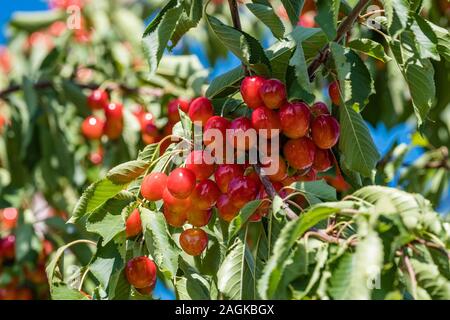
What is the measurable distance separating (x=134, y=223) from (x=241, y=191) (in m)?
0.27

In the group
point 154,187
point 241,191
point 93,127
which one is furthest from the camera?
point 93,127

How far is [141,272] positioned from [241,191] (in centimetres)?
31

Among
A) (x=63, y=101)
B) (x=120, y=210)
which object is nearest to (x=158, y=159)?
(x=120, y=210)

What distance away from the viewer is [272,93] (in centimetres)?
163

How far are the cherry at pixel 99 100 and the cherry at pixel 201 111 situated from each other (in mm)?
1468

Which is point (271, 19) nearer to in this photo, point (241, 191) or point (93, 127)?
point (241, 191)

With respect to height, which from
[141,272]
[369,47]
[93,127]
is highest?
[369,47]

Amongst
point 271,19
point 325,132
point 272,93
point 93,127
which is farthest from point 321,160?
point 93,127

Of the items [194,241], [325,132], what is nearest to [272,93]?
[325,132]

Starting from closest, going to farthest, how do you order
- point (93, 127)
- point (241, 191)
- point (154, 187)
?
point (241, 191) < point (154, 187) < point (93, 127)

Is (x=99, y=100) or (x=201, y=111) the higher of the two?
(x=201, y=111)

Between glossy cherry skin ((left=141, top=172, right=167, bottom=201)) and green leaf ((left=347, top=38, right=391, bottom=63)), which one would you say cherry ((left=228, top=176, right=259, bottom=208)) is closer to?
glossy cherry skin ((left=141, top=172, right=167, bottom=201))

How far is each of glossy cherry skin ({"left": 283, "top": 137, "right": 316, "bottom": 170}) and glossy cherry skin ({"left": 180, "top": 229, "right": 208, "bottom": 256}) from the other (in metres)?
0.26

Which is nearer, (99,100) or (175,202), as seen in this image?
(175,202)
